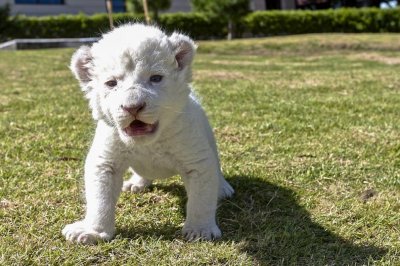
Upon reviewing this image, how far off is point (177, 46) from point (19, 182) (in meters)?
1.74

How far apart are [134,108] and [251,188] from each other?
4.99ft

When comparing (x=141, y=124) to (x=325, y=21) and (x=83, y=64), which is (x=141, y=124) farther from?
(x=325, y=21)

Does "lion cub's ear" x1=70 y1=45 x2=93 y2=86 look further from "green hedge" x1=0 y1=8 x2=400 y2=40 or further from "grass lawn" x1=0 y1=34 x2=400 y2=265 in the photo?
"green hedge" x1=0 y1=8 x2=400 y2=40

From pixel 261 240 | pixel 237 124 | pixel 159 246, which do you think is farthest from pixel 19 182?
pixel 237 124

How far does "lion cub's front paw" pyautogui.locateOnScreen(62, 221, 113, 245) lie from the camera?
2.80 meters

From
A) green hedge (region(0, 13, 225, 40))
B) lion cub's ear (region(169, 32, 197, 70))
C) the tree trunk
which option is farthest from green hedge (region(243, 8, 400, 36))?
lion cub's ear (region(169, 32, 197, 70))

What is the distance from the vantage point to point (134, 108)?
2529 millimetres

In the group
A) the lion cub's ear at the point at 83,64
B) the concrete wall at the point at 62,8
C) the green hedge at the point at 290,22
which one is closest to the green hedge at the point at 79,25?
the green hedge at the point at 290,22

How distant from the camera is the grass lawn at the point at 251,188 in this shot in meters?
2.75

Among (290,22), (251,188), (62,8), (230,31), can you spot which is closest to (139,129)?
(251,188)

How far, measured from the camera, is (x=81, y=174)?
414 centimetres

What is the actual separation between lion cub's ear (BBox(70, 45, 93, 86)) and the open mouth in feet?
1.48

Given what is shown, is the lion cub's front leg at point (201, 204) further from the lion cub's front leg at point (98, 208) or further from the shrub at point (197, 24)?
the shrub at point (197, 24)

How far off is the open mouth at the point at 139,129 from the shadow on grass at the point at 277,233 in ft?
2.05
